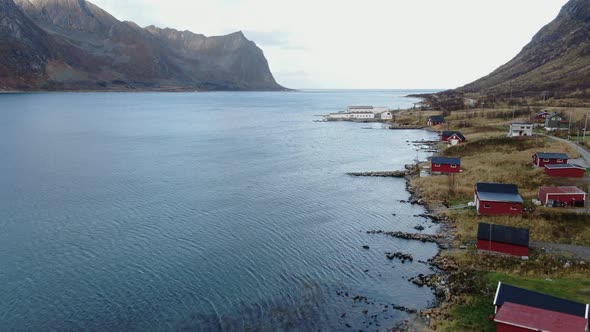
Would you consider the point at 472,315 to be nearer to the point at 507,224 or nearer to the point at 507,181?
the point at 507,224

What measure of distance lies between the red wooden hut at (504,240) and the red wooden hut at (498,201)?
7190 mm

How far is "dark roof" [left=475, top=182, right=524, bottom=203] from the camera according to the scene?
39781 mm

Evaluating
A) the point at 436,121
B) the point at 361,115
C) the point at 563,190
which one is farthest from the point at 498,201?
the point at 361,115

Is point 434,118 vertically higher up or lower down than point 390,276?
higher up

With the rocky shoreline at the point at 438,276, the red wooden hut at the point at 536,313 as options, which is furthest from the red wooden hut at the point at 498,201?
the red wooden hut at the point at 536,313

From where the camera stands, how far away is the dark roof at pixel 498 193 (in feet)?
131

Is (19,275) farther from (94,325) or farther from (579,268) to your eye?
(579,268)

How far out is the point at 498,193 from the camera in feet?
136

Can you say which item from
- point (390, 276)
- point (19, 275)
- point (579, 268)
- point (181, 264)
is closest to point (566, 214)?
point (579, 268)

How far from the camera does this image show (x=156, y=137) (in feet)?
342

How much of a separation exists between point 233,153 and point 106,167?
2302 cm

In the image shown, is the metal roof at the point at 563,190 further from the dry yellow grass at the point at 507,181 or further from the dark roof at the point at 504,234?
the dark roof at the point at 504,234

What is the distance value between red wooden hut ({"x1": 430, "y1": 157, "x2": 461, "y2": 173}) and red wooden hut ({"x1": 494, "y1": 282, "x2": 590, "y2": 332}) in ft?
114

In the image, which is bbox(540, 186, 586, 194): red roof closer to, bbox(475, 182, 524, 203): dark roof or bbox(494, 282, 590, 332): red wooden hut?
bbox(475, 182, 524, 203): dark roof
